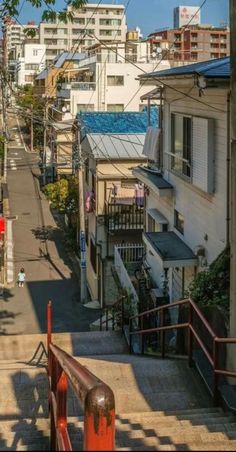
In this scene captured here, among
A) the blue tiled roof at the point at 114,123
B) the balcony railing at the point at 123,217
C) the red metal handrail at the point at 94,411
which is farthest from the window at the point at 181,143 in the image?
the blue tiled roof at the point at 114,123

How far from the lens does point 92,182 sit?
81.9 ft

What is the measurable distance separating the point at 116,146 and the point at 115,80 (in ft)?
90.4

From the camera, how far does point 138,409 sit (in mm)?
6824

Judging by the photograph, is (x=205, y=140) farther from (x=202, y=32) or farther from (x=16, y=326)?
(x=202, y=32)

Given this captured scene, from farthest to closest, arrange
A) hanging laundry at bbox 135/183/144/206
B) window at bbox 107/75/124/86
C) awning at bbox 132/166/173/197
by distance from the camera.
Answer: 1. window at bbox 107/75/124/86
2. hanging laundry at bbox 135/183/144/206
3. awning at bbox 132/166/173/197

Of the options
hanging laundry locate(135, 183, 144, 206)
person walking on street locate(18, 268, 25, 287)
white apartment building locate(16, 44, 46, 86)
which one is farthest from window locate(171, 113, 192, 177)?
white apartment building locate(16, 44, 46, 86)

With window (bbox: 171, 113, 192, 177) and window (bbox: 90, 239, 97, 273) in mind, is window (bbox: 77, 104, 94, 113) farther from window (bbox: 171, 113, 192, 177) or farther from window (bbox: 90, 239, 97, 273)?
window (bbox: 171, 113, 192, 177)

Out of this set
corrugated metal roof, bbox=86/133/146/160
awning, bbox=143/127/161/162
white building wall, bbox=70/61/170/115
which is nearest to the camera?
awning, bbox=143/127/161/162

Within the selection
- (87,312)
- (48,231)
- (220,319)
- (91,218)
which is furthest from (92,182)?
(220,319)

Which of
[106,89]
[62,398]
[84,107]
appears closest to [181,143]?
[62,398]

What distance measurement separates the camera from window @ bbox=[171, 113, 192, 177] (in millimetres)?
13188

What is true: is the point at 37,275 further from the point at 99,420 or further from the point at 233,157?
the point at 99,420

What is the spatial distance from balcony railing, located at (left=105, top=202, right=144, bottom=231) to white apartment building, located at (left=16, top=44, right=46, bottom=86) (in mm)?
77775

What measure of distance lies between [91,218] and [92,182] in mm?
1643
